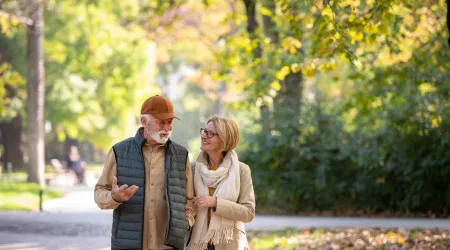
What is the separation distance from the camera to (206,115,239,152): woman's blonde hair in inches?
246

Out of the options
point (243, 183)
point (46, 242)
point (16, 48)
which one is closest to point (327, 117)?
point (46, 242)

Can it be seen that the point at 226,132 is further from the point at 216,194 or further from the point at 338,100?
the point at 338,100

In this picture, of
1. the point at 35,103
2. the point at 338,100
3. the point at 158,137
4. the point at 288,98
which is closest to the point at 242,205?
the point at 158,137

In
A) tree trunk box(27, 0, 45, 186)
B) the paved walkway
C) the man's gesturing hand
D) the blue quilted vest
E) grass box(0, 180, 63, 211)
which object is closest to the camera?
the man's gesturing hand

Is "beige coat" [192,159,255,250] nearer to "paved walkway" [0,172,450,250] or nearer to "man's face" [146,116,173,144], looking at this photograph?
"man's face" [146,116,173,144]

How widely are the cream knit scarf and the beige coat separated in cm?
6

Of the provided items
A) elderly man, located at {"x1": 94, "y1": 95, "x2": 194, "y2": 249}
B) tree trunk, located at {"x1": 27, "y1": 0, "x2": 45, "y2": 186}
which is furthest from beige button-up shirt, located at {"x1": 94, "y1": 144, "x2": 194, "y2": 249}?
tree trunk, located at {"x1": 27, "y1": 0, "x2": 45, "y2": 186}

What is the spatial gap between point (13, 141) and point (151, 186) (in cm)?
3570

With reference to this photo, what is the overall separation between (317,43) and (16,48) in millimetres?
27989

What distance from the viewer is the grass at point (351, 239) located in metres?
12.8

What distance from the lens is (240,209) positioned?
20.6 ft

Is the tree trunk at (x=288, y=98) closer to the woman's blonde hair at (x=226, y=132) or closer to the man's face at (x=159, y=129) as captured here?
the woman's blonde hair at (x=226, y=132)

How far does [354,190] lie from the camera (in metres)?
19.9

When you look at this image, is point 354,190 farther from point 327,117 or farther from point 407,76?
point 407,76
